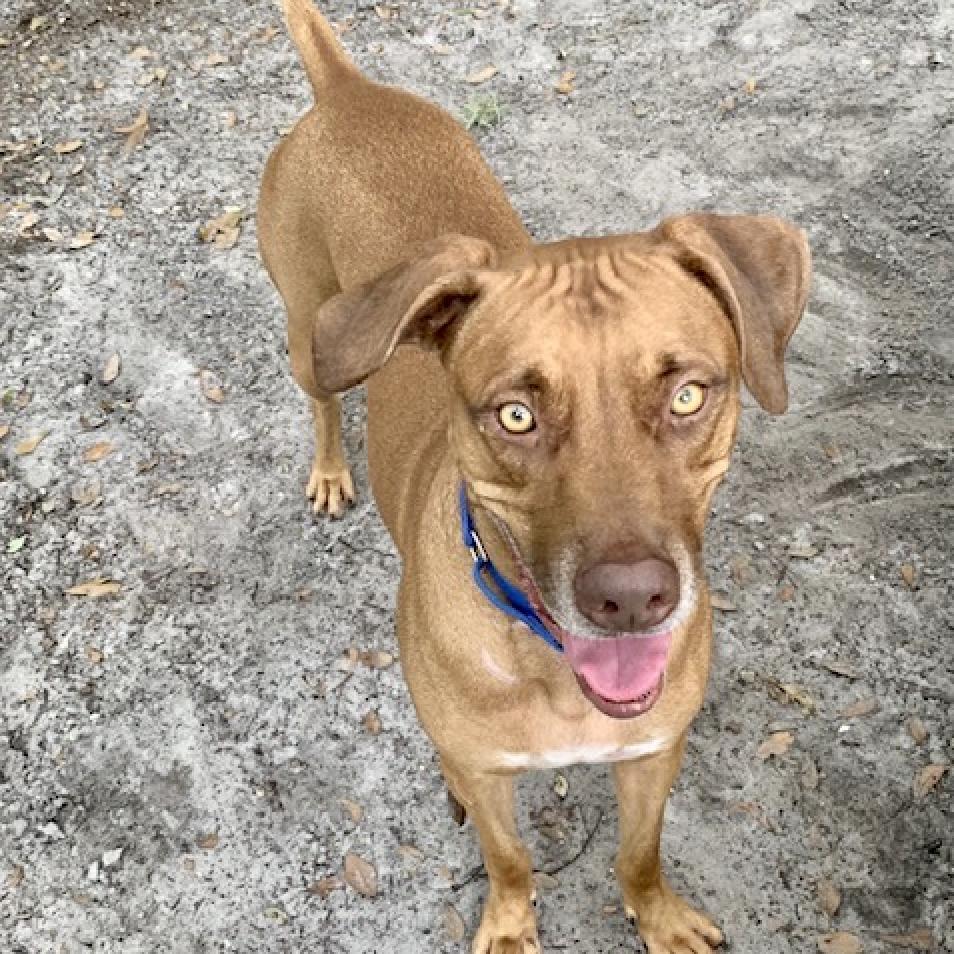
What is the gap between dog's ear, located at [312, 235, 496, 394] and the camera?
2820 millimetres

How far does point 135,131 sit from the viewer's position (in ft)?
24.4

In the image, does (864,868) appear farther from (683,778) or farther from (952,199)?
(952,199)

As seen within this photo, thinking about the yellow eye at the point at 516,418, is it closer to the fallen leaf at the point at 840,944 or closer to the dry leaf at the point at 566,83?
the fallen leaf at the point at 840,944

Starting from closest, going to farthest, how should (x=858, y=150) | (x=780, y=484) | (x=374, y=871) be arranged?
(x=374, y=871)
(x=780, y=484)
(x=858, y=150)

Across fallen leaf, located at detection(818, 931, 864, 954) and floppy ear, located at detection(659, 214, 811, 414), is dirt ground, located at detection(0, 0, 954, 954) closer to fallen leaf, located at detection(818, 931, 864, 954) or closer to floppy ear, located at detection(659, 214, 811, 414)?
fallen leaf, located at detection(818, 931, 864, 954)

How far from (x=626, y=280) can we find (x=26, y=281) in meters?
4.81

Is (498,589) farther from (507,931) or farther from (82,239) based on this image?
(82,239)

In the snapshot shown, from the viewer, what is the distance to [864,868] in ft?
13.7

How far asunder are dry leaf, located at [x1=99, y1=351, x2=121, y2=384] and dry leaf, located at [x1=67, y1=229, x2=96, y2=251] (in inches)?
38.3

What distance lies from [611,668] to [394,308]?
101 centimetres

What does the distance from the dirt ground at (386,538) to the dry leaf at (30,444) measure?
34mm

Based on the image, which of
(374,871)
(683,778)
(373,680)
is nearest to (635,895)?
(683,778)

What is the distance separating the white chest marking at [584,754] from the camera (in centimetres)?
333

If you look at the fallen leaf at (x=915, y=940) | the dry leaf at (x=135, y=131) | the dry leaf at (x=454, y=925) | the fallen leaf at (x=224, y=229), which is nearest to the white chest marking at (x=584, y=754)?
the dry leaf at (x=454, y=925)
